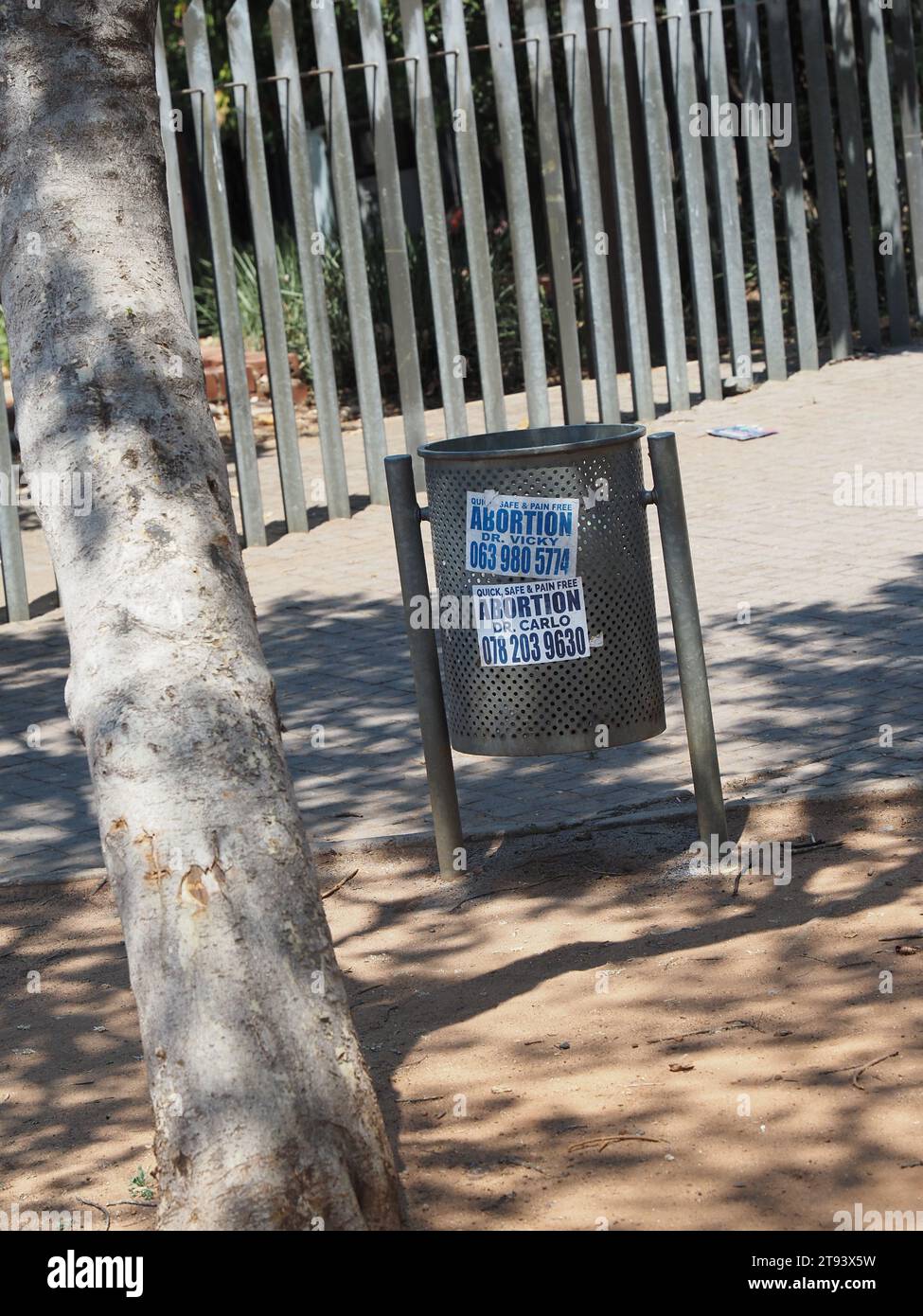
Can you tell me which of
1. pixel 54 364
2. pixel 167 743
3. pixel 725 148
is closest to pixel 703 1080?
pixel 167 743

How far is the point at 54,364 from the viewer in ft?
10.9

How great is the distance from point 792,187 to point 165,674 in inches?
421

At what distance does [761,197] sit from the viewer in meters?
12.6

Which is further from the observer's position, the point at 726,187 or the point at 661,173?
the point at 726,187

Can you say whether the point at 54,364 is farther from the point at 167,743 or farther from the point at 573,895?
the point at 573,895

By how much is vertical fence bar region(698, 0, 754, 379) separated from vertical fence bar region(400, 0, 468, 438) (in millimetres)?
2467

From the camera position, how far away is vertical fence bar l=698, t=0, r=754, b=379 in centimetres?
1215

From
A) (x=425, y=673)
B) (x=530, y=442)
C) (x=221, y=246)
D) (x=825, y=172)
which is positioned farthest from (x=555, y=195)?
(x=425, y=673)

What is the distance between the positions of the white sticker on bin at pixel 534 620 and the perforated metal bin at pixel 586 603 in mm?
22

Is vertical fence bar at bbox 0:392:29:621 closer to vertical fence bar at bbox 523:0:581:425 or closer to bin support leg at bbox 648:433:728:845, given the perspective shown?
vertical fence bar at bbox 523:0:581:425

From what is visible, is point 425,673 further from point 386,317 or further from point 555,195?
point 386,317

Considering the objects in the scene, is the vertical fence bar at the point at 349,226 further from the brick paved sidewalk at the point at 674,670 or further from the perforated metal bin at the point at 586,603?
the perforated metal bin at the point at 586,603

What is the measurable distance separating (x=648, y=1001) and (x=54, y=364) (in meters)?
2.20

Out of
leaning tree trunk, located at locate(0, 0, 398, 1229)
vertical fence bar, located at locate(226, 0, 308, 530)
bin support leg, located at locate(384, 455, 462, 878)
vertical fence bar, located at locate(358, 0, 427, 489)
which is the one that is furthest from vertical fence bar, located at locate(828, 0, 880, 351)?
leaning tree trunk, located at locate(0, 0, 398, 1229)
